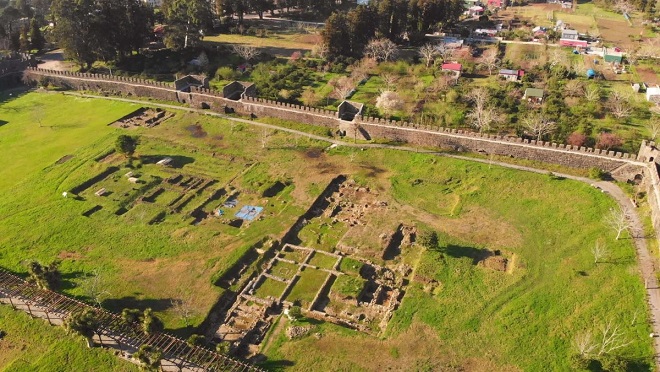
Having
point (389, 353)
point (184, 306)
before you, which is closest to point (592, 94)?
point (389, 353)

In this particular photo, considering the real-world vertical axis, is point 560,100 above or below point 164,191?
above

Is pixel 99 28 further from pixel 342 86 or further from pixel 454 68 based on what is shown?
pixel 454 68

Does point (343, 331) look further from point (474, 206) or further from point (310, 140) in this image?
point (310, 140)

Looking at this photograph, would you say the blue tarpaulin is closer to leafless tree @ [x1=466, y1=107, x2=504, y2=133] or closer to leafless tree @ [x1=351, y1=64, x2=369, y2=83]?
leafless tree @ [x1=466, y1=107, x2=504, y2=133]

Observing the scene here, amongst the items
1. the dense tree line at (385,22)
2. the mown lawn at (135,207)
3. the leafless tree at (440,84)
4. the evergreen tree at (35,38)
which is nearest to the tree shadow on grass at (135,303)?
the mown lawn at (135,207)

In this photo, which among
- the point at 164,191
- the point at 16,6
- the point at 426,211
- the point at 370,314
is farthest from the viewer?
the point at 16,6

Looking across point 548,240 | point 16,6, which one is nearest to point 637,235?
point 548,240

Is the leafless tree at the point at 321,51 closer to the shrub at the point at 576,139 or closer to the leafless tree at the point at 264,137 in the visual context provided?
the leafless tree at the point at 264,137
